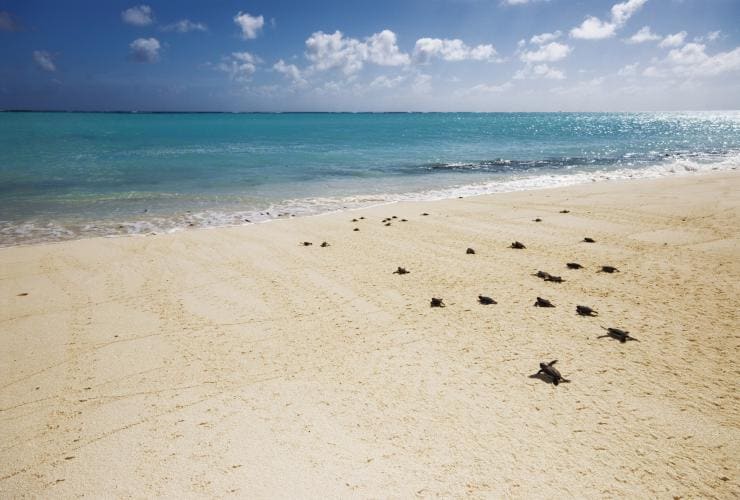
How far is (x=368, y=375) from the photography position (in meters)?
5.27

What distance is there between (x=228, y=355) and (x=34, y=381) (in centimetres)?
249

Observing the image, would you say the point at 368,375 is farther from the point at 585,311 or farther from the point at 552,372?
the point at 585,311

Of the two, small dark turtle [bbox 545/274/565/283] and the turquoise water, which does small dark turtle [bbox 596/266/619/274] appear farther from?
the turquoise water

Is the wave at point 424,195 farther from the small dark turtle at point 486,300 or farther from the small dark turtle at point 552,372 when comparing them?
the small dark turtle at point 552,372

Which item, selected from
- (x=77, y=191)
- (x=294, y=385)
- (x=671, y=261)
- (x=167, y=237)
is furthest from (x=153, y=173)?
(x=671, y=261)

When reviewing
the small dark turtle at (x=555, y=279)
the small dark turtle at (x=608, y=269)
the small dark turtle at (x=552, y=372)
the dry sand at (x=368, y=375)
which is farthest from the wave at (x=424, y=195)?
the small dark turtle at (x=552, y=372)

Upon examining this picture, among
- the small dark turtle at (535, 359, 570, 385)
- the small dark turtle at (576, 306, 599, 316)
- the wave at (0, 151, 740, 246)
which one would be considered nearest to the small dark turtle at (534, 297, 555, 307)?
the small dark turtle at (576, 306, 599, 316)

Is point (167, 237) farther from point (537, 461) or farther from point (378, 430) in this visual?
point (537, 461)

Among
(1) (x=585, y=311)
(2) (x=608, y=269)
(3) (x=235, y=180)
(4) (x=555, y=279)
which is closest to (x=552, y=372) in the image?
(1) (x=585, y=311)

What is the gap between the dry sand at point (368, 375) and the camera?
3771 mm

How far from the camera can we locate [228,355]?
5.81m

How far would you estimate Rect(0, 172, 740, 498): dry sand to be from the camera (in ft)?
12.4

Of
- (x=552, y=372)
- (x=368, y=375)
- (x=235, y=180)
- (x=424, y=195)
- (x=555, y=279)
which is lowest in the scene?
(x=368, y=375)

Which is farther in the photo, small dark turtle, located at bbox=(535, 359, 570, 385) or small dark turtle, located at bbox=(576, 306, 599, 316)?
small dark turtle, located at bbox=(576, 306, 599, 316)
